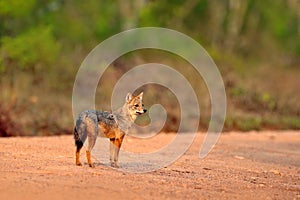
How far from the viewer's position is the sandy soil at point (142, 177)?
10422 millimetres

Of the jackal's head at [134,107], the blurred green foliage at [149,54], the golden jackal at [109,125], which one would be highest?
the blurred green foliage at [149,54]

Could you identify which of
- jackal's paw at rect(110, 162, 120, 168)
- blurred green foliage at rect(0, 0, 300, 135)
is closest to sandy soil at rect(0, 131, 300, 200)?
jackal's paw at rect(110, 162, 120, 168)

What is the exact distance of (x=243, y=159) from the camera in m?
17.0

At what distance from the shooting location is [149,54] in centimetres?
3659

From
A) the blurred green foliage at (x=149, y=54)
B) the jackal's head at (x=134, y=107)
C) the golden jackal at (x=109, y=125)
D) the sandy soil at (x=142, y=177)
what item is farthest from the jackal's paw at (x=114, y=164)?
the blurred green foliage at (x=149, y=54)

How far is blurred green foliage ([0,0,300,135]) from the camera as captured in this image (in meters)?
26.7

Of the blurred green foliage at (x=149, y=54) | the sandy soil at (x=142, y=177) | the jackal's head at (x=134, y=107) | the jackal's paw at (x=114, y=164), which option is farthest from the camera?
the blurred green foliage at (x=149, y=54)

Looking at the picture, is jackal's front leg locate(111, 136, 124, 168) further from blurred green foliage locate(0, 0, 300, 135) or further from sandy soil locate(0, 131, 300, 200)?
blurred green foliage locate(0, 0, 300, 135)

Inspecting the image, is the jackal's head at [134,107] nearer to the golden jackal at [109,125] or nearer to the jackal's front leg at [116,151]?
the golden jackal at [109,125]

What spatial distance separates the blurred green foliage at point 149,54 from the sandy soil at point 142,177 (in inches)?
282

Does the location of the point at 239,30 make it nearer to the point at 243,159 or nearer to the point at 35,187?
the point at 243,159

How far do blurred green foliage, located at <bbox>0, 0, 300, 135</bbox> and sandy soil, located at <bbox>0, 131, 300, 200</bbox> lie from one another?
23.5 ft

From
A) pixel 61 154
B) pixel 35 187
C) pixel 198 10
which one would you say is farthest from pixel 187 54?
pixel 35 187

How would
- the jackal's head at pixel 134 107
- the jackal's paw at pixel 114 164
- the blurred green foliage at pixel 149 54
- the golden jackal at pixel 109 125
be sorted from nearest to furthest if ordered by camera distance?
the golden jackal at pixel 109 125 < the jackal's paw at pixel 114 164 < the jackal's head at pixel 134 107 < the blurred green foliage at pixel 149 54
